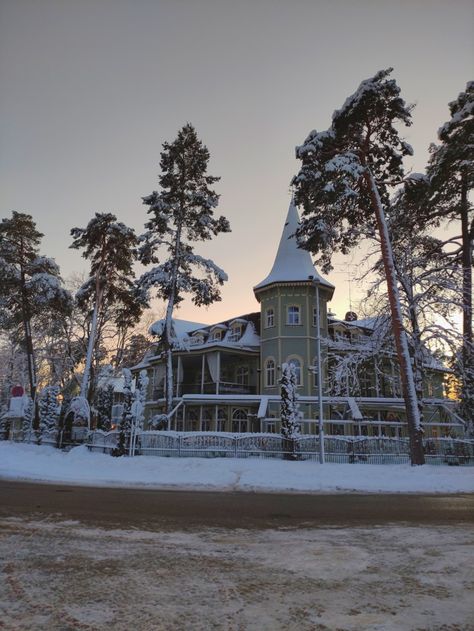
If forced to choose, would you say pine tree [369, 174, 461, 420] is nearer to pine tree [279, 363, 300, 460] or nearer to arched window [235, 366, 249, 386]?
pine tree [279, 363, 300, 460]

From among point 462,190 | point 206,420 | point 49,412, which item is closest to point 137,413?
point 49,412

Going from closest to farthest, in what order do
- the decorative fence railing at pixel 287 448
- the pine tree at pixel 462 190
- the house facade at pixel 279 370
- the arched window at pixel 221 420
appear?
the pine tree at pixel 462 190 < the decorative fence railing at pixel 287 448 < the house facade at pixel 279 370 < the arched window at pixel 221 420

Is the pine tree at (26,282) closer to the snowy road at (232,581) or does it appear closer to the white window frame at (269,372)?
the white window frame at (269,372)

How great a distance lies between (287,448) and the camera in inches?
856

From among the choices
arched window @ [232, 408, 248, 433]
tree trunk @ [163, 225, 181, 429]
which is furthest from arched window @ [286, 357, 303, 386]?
tree trunk @ [163, 225, 181, 429]

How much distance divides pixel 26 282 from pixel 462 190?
2986cm

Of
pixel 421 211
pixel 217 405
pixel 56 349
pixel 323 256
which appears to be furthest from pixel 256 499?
pixel 56 349

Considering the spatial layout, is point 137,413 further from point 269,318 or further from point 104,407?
point 269,318

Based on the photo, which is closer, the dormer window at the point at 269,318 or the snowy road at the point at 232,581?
the snowy road at the point at 232,581

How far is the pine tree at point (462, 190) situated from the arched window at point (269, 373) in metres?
12.6

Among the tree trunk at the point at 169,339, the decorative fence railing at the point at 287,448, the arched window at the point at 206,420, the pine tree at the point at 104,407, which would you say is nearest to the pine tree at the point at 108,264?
the pine tree at the point at 104,407

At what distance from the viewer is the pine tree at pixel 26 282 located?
32209 millimetres

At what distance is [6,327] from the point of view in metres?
33.9

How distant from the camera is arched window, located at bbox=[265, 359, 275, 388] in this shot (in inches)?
1253
